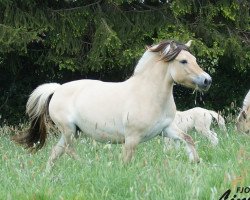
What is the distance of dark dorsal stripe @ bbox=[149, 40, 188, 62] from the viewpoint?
7.99 meters

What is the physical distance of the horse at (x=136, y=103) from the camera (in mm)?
7863

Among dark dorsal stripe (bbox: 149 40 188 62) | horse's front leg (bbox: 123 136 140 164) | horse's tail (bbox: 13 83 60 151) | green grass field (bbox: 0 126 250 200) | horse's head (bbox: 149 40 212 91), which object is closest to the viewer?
green grass field (bbox: 0 126 250 200)

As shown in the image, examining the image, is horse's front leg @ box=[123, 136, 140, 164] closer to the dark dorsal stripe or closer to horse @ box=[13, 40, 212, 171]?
horse @ box=[13, 40, 212, 171]

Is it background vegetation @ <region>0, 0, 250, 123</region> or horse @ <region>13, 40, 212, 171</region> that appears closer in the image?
horse @ <region>13, 40, 212, 171</region>

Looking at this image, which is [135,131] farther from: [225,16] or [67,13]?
[225,16]

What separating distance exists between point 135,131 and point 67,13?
824cm

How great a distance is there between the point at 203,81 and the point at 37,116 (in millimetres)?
3253

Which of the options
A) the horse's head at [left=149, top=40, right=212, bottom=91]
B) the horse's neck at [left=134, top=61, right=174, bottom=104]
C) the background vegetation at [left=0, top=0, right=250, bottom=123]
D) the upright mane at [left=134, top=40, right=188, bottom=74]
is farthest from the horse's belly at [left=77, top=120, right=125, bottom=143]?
the background vegetation at [left=0, top=0, right=250, bottom=123]

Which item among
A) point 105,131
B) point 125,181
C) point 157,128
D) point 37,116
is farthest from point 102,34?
point 125,181

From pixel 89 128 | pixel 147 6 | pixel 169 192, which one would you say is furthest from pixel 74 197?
pixel 147 6

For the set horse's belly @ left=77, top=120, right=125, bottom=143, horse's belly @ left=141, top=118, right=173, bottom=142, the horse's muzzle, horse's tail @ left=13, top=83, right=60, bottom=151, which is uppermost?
the horse's muzzle

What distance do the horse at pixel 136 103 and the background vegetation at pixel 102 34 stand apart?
5.45 meters

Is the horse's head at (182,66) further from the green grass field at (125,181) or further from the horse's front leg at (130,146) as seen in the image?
the green grass field at (125,181)

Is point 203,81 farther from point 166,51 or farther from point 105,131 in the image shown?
point 105,131
